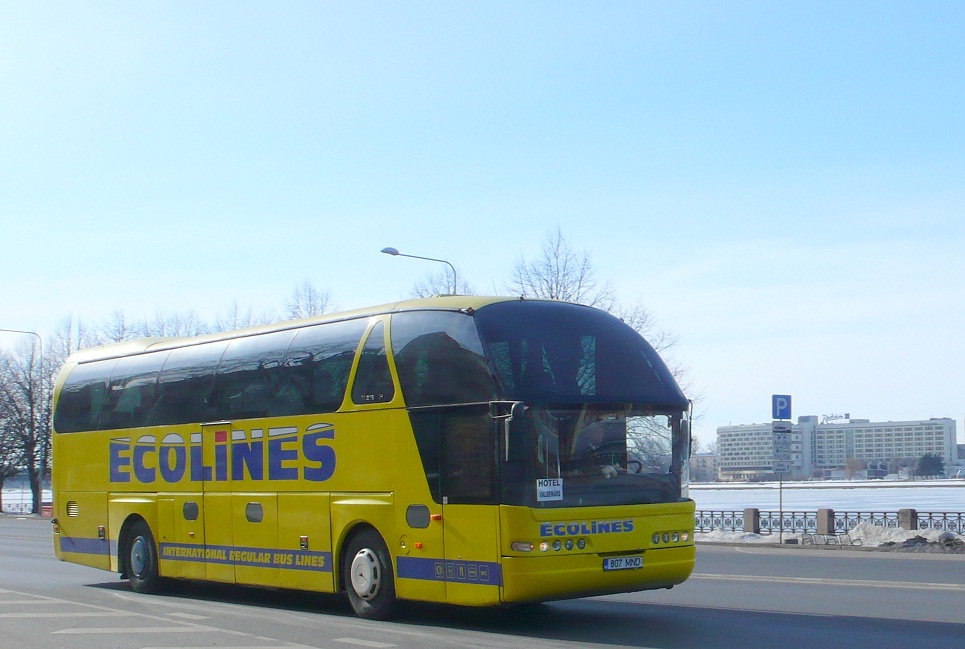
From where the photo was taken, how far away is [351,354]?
41.9 feet

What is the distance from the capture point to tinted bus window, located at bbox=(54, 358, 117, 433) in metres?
17.4

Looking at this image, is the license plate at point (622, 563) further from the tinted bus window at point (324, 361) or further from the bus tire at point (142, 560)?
the bus tire at point (142, 560)

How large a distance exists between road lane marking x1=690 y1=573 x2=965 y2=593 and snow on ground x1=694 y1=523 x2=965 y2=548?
9301 millimetres

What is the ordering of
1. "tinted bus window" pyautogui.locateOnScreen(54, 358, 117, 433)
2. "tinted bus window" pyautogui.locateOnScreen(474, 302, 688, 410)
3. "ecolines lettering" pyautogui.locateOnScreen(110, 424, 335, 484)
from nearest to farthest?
1. "tinted bus window" pyautogui.locateOnScreen(474, 302, 688, 410)
2. "ecolines lettering" pyautogui.locateOnScreen(110, 424, 335, 484)
3. "tinted bus window" pyautogui.locateOnScreen(54, 358, 117, 433)

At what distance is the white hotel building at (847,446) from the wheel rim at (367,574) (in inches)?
2960

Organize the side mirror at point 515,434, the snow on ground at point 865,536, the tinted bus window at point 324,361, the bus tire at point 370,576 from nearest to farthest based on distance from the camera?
the side mirror at point 515,434 → the bus tire at point 370,576 → the tinted bus window at point 324,361 → the snow on ground at point 865,536

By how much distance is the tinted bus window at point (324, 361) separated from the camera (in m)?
12.8

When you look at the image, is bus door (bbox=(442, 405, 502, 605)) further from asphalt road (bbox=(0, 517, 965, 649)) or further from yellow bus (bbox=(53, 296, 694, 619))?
asphalt road (bbox=(0, 517, 965, 649))

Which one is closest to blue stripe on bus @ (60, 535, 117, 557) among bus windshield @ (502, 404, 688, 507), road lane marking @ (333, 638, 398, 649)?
road lane marking @ (333, 638, 398, 649)

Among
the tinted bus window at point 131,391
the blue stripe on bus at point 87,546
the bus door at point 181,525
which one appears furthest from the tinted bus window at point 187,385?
the blue stripe on bus at point 87,546

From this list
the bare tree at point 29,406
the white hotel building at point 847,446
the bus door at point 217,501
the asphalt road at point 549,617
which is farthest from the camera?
the white hotel building at point 847,446

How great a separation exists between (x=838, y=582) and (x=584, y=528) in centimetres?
669

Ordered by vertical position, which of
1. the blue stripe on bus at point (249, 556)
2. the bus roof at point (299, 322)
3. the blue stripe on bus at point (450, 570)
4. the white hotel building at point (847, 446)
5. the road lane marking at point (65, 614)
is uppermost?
the bus roof at point (299, 322)

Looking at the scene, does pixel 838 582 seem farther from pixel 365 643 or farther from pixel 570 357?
pixel 365 643
